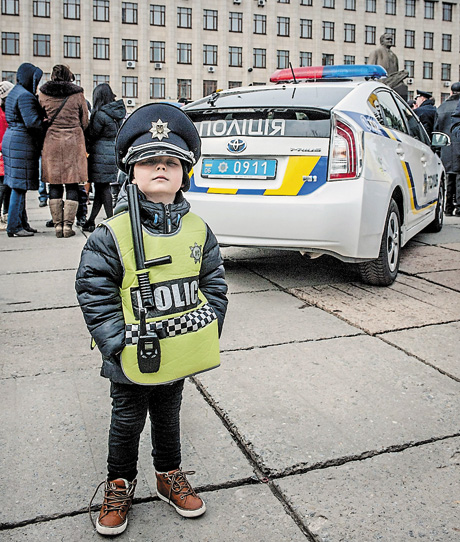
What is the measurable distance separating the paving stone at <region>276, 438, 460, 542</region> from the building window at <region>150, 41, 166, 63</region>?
57.4 meters

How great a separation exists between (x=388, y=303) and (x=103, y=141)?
4725 millimetres

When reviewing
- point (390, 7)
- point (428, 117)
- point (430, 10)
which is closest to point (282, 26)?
point (390, 7)

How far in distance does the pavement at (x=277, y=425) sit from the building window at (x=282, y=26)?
59.1 m

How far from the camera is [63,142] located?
7648mm

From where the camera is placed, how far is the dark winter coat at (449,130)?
948 centimetres

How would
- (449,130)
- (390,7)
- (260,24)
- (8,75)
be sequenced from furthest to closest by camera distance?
(390,7) < (260,24) < (8,75) < (449,130)

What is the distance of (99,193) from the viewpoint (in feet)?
27.7

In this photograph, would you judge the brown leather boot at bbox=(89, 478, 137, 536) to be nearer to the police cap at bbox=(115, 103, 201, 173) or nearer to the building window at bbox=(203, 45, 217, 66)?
the police cap at bbox=(115, 103, 201, 173)

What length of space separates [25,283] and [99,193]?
318cm

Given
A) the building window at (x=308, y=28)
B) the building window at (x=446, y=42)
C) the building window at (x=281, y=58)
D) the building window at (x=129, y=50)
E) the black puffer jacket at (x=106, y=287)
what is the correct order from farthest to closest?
the building window at (x=446, y=42) < the building window at (x=308, y=28) < the building window at (x=281, y=58) < the building window at (x=129, y=50) < the black puffer jacket at (x=106, y=287)

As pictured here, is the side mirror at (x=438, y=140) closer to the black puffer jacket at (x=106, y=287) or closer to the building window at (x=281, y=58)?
the black puffer jacket at (x=106, y=287)

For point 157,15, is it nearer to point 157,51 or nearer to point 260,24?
point 157,51

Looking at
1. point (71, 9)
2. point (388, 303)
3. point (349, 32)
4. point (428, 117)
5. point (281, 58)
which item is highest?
point (71, 9)

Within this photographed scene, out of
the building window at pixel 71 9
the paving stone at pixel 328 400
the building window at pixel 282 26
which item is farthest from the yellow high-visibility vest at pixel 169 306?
the building window at pixel 282 26
